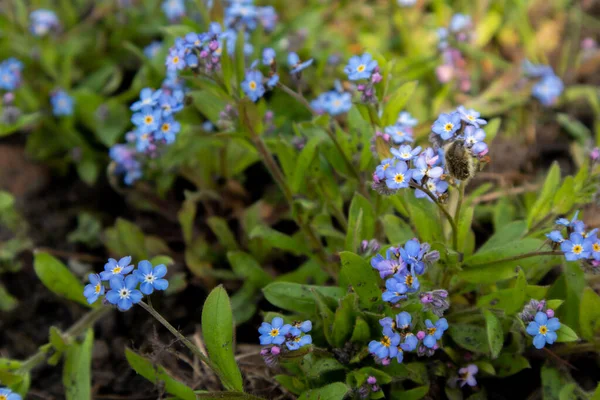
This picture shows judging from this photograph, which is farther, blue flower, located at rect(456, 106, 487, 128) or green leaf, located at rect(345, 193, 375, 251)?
green leaf, located at rect(345, 193, 375, 251)

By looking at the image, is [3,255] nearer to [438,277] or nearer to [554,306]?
[438,277]

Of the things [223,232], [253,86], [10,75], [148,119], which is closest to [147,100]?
[148,119]

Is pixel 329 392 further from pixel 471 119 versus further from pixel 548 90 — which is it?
pixel 548 90

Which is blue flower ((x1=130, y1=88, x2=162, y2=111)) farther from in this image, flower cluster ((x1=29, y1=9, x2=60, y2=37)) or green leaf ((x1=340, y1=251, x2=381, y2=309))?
flower cluster ((x1=29, y1=9, x2=60, y2=37))

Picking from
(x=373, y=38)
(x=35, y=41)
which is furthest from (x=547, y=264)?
(x=35, y=41)

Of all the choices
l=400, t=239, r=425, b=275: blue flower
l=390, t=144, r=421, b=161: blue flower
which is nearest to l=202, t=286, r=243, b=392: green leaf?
l=400, t=239, r=425, b=275: blue flower

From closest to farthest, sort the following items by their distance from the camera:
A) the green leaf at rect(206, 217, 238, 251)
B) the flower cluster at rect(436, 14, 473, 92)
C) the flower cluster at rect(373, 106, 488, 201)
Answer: the flower cluster at rect(373, 106, 488, 201) < the green leaf at rect(206, 217, 238, 251) < the flower cluster at rect(436, 14, 473, 92)
